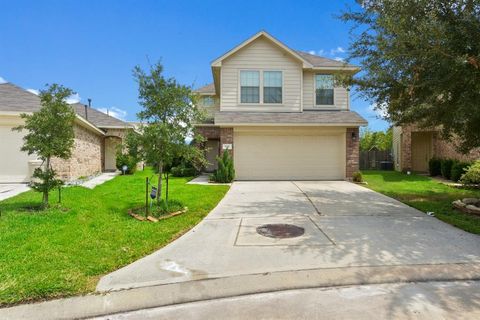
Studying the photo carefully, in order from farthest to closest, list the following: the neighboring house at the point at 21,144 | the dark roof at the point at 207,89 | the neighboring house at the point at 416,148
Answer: the dark roof at the point at 207,89 < the neighboring house at the point at 416,148 < the neighboring house at the point at 21,144

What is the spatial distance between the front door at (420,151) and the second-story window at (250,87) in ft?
38.1

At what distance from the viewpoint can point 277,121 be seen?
1395 cm

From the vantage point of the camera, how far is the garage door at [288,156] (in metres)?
14.6

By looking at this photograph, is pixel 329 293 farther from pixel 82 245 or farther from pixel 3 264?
pixel 3 264

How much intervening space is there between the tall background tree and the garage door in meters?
5.88

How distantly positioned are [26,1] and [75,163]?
699 centimetres

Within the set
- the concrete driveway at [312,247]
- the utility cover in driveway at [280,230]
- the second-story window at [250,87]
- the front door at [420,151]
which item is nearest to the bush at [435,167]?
the front door at [420,151]

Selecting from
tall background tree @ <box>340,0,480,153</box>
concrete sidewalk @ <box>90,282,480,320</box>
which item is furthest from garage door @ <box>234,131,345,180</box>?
concrete sidewalk @ <box>90,282,480,320</box>

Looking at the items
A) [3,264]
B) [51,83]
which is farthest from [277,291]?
[51,83]

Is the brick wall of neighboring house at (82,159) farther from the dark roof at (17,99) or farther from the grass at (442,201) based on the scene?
the grass at (442,201)

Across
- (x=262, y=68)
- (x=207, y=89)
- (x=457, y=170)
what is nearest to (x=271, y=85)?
(x=262, y=68)

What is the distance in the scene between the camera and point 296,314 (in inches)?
120

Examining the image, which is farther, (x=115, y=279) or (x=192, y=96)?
(x=192, y=96)

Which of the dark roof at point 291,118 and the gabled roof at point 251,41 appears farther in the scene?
the gabled roof at point 251,41
